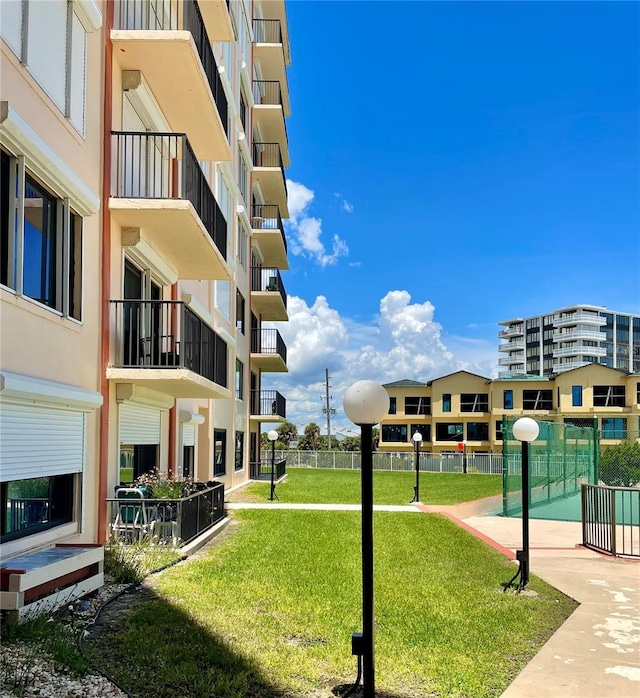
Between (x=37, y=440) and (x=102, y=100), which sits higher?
(x=102, y=100)

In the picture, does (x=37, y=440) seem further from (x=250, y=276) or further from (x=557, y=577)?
(x=250, y=276)

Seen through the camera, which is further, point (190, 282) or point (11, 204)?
point (190, 282)

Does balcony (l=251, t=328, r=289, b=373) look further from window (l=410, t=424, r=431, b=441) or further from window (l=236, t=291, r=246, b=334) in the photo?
window (l=410, t=424, r=431, b=441)

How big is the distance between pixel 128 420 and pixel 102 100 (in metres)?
5.01

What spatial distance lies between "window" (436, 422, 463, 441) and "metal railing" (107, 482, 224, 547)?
54.4 metres

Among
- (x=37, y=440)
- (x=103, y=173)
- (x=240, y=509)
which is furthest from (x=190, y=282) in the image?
(x=37, y=440)

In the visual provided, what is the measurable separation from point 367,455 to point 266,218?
30.0m

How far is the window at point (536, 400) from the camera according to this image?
207ft

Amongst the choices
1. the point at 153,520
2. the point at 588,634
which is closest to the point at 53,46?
the point at 153,520

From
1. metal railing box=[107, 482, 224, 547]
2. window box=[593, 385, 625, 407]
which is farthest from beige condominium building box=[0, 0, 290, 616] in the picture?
window box=[593, 385, 625, 407]

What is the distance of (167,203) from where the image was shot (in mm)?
11188

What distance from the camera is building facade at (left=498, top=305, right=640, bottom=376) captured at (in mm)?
111875

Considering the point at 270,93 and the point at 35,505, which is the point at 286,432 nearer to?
the point at 270,93

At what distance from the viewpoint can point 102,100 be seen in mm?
10469
